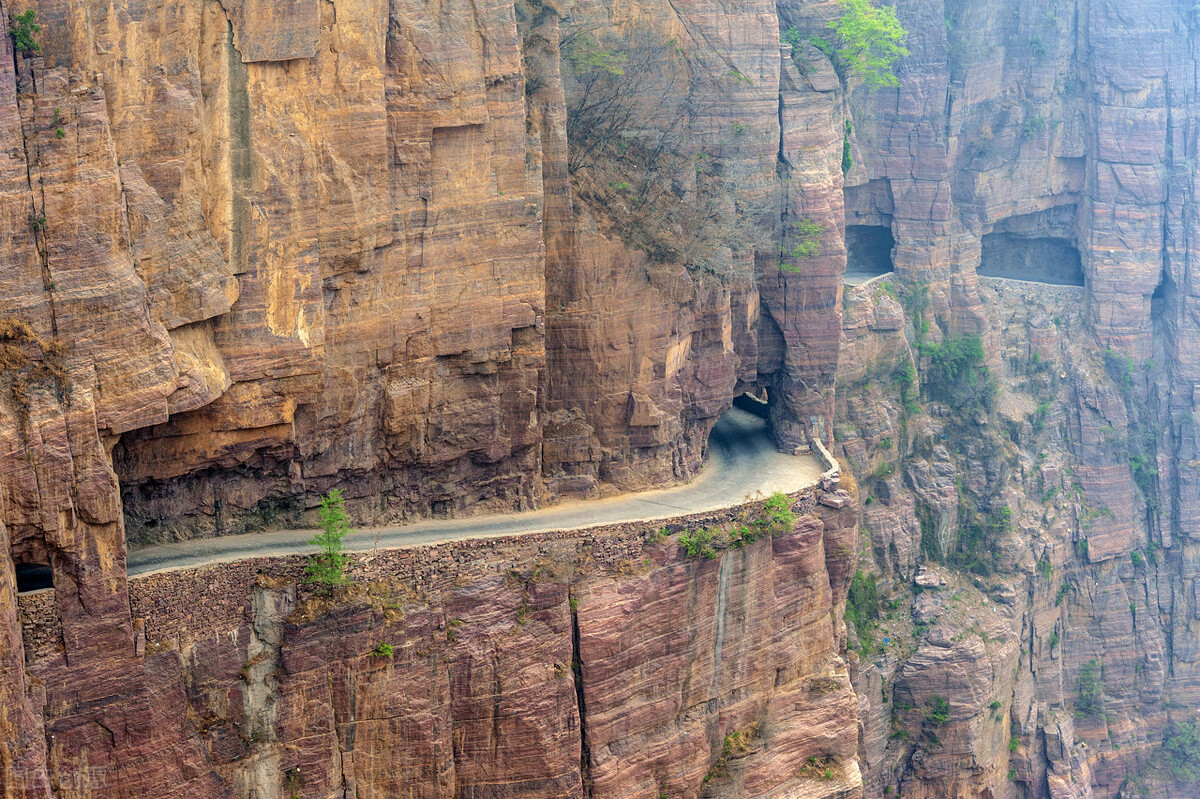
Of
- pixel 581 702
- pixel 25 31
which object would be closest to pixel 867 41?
pixel 581 702

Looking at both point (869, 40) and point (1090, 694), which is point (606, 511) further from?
point (1090, 694)

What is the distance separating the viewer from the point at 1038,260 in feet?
277

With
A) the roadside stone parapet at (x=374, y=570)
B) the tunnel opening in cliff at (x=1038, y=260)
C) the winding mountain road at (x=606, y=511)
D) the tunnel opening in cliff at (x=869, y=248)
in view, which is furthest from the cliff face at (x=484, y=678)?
the tunnel opening in cliff at (x=1038, y=260)

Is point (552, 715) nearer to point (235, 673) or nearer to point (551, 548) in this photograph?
point (551, 548)

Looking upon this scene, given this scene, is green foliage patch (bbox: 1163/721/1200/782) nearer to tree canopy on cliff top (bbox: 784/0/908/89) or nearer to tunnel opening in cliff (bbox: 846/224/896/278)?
tunnel opening in cliff (bbox: 846/224/896/278)

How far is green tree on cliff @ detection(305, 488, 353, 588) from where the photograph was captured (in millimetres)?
45812

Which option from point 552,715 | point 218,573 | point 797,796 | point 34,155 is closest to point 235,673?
point 218,573

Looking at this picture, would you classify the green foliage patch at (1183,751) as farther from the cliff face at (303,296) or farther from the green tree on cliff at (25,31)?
the green tree on cliff at (25,31)

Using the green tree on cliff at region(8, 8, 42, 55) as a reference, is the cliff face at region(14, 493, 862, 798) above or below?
below

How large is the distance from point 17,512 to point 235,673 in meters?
7.94

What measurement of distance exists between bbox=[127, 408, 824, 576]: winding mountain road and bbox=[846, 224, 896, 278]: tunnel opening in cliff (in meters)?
15.0

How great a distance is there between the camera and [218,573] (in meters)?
44.5

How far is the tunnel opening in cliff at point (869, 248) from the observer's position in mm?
78750

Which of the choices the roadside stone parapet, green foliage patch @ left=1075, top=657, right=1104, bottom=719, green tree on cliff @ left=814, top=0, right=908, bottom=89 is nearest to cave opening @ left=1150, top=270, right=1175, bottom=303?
green foliage patch @ left=1075, top=657, right=1104, bottom=719
